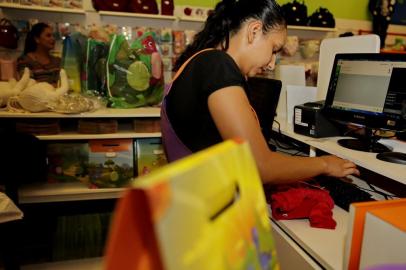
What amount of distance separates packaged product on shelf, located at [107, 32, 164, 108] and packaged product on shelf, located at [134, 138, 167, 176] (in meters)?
0.27

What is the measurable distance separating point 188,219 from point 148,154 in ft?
6.38

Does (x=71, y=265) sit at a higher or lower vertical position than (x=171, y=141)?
lower

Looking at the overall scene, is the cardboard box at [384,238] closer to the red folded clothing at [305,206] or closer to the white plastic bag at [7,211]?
the red folded clothing at [305,206]

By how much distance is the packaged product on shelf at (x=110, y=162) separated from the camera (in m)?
2.18

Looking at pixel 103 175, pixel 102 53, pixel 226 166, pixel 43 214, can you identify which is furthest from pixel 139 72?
pixel 226 166

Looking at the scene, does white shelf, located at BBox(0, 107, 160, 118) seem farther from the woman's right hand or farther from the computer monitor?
the woman's right hand

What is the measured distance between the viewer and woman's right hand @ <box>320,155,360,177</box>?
1.11 meters

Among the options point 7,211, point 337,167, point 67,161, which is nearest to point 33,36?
point 67,161

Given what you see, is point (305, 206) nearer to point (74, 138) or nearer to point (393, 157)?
point (393, 157)

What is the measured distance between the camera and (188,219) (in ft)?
1.19

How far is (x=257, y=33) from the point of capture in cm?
102

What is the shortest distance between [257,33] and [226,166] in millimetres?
691

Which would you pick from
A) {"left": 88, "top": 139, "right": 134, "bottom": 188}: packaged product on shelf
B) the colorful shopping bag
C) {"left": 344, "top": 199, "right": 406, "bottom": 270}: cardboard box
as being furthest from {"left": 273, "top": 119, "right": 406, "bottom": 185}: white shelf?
{"left": 88, "top": 139, "right": 134, "bottom": 188}: packaged product on shelf

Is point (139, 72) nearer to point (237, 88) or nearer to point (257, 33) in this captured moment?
point (257, 33)
